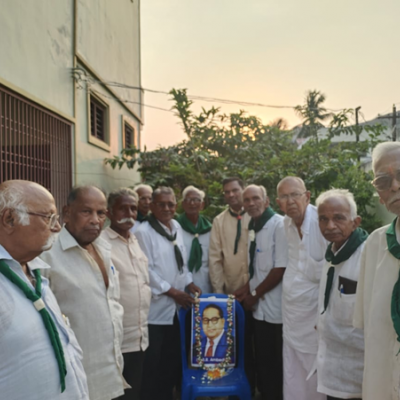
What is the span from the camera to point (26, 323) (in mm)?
1603

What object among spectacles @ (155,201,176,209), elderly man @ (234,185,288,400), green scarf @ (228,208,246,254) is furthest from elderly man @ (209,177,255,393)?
spectacles @ (155,201,176,209)

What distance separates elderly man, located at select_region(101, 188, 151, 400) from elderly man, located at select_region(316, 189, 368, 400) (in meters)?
1.38

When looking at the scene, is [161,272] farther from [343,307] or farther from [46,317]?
[46,317]

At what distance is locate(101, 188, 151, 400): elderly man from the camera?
10.1 ft

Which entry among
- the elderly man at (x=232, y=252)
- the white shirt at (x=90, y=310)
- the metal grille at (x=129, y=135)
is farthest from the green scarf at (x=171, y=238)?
the metal grille at (x=129, y=135)

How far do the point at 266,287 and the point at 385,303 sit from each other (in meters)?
1.78

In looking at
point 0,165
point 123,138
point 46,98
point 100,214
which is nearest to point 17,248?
point 100,214

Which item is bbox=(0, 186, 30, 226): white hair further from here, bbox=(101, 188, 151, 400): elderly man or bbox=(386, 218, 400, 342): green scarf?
bbox=(386, 218, 400, 342): green scarf

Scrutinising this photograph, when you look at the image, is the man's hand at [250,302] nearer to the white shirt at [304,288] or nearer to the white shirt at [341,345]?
the white shirt at [304,288]

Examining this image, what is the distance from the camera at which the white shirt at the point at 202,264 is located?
4426 mm

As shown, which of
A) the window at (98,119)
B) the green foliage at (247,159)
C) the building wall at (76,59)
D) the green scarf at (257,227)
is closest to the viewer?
the green scarf at (257,227)

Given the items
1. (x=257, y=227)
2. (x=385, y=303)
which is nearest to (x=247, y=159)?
(x=257, y=227)

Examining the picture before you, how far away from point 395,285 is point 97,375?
1793mm

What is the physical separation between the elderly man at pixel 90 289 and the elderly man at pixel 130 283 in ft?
1.40
